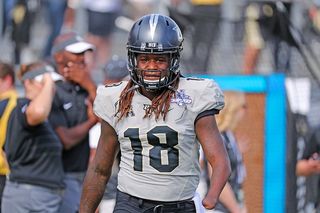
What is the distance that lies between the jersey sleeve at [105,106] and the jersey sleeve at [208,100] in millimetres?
467

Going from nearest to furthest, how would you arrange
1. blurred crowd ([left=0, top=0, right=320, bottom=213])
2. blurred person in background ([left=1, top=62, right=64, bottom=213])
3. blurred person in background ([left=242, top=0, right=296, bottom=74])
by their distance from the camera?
blurred person in background ([left=1, top=62, right=64, bottom=213]), blurred crowd ([left=0, top=0, right=320, bottom=213]), blurred person in background ([left=242, top=0, right=296, bottom=74])

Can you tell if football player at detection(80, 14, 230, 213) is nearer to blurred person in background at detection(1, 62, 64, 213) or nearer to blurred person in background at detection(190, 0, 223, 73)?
blurred person in background at detection(1, 62, 64, 213)

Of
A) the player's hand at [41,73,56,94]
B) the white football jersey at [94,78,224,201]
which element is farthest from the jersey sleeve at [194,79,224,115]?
the player's hand at [41,73,56,94]

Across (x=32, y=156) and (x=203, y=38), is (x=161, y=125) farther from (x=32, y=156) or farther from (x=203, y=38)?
(x=203, y=38)

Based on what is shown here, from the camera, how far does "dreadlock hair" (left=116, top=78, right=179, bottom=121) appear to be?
18.7 feet

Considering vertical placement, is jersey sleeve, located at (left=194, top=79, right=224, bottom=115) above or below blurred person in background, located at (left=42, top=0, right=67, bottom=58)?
above

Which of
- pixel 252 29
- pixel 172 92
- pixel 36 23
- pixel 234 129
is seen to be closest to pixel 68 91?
pixel 234 129

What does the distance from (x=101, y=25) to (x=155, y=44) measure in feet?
24.2

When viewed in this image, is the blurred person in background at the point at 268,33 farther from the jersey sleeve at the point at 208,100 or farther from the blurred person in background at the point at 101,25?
the jersey sleeve at the point at 208,100

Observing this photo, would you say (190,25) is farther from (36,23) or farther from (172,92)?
(172,92)

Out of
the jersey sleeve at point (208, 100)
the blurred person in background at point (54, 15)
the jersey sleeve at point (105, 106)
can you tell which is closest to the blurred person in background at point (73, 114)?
the jersey sleeve at point (105, 106)

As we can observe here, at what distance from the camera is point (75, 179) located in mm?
8188

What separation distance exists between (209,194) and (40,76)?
251cm

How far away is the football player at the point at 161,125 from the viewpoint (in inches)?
223
